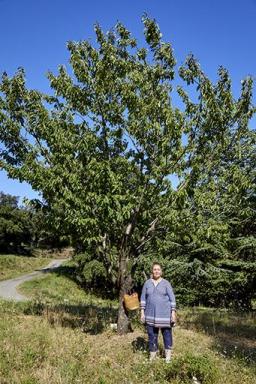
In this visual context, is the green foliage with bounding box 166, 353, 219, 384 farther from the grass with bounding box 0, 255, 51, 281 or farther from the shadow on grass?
the grass with bounding box 0, 255, 51, 281

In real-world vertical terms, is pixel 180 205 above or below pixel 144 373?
above

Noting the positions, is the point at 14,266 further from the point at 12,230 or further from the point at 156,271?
the point at 156,271

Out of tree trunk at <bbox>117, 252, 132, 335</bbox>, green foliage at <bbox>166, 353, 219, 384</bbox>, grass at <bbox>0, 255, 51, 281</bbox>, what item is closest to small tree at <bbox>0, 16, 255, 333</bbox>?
tree trunk at <bbox>117, 252, 132, 335</bbox>

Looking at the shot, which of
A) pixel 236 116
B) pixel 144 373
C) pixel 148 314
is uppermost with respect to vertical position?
pixel 236 116

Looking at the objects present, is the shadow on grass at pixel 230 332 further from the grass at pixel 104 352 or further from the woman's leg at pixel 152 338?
the woman's leg at pixel 152 338

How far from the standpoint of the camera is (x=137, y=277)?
1235 inches

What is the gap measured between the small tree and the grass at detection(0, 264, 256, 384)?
5.05ft

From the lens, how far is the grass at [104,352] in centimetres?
771

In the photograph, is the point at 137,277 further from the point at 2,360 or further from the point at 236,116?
the point at 2,360

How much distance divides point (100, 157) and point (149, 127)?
166 centimetres

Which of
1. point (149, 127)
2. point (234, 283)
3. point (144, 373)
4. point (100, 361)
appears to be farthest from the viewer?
point (234, 283)

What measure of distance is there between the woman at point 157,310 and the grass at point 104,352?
392 millimetres

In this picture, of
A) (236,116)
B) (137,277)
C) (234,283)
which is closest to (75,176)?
(236,116)

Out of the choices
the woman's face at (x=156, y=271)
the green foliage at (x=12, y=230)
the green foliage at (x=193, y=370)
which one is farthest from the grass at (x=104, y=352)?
the green foliage at (x=12, y=230)
